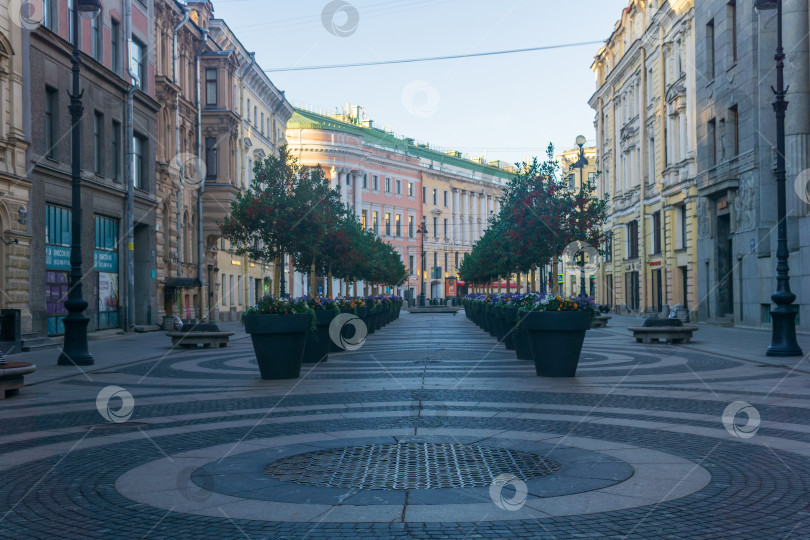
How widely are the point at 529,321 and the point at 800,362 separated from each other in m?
6.06

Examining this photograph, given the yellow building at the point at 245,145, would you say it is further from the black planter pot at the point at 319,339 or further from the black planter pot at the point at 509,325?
the black planter pot at the point at 319,339

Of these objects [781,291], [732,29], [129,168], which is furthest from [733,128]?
[129,168]

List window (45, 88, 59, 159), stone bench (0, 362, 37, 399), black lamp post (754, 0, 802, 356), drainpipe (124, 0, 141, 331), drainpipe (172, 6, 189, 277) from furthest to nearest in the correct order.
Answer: drainpipe (172, 6, 189, 277) → drainpipe (124, 0, 141, 331) → window (45, 88, 59, 159) → black lamp post (754, 0, 802, 356) → stone bench (0, 362, 37, 399)

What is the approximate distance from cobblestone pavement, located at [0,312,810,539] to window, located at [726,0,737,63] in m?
22.4

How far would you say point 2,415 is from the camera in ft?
31.4

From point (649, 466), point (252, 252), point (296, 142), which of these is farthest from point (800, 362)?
point (296, 142)

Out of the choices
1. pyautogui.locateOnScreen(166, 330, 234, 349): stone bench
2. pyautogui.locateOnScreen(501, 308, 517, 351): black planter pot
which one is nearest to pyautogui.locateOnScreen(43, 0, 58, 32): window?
pyautogui.locateOnScreen(166, 330, 234, 349): stone bench

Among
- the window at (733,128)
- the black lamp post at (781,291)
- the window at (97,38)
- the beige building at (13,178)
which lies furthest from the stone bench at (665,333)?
the window at (97,38)

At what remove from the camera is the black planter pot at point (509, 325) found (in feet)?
62.2

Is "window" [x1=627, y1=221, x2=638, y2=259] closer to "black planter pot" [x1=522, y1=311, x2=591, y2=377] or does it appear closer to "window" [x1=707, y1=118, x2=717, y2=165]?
"window" [x1=707, y1=118, x2=717, y2=165]

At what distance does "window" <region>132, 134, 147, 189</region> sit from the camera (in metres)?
33.4

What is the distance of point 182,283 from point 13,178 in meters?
14.9

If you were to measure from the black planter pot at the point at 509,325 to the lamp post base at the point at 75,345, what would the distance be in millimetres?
8959

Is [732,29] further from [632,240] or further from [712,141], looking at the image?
[632,240]
